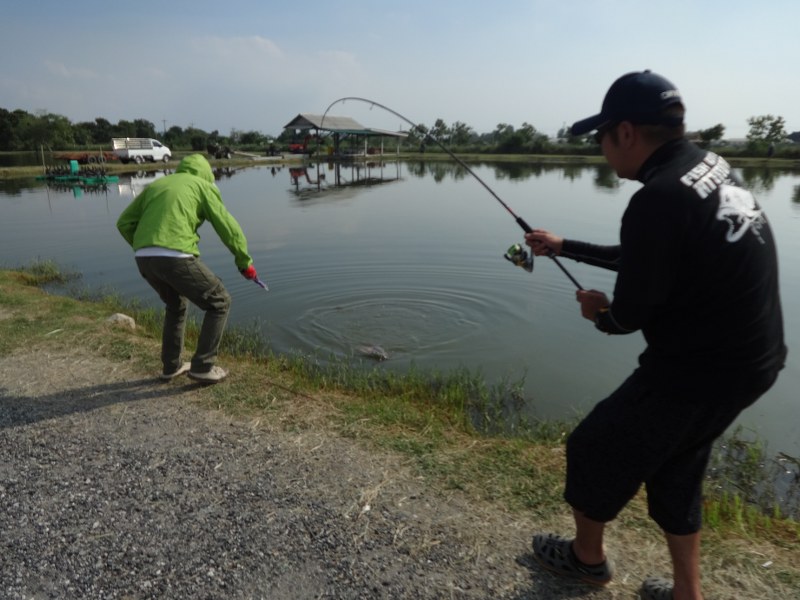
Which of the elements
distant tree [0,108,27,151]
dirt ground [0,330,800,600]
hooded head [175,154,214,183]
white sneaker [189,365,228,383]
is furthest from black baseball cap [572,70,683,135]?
distant tree [0,108,27,151]

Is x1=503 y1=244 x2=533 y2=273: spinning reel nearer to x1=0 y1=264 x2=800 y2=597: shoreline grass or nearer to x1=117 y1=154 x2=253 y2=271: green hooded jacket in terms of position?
x1=0 y1=264 x2=800 y2=597: shoreline grass

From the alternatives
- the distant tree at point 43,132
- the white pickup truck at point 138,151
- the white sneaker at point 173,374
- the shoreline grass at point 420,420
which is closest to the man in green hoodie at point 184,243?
the white sneaker at point 173,374

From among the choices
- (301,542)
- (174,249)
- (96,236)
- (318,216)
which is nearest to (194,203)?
(174,249)

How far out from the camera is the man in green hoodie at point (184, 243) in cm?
403

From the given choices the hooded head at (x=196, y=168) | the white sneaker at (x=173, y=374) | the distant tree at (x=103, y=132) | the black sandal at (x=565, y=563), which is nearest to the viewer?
the black sandal at (x=565, y=563)

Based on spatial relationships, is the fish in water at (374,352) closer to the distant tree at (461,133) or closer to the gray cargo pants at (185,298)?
the gray cargo pants at (185,298)

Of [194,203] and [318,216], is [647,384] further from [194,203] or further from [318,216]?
[318,216]

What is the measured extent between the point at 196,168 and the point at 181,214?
47 centimetres

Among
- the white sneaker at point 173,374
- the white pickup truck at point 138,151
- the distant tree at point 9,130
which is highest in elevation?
the distant tree at point 9,130

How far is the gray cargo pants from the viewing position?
4078 mm

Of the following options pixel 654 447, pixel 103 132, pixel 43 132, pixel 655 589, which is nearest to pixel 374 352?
pixel 655 589

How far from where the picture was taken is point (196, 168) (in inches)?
170

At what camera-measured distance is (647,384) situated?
6.39 ft

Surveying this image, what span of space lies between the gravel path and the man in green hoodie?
2.56 ft
